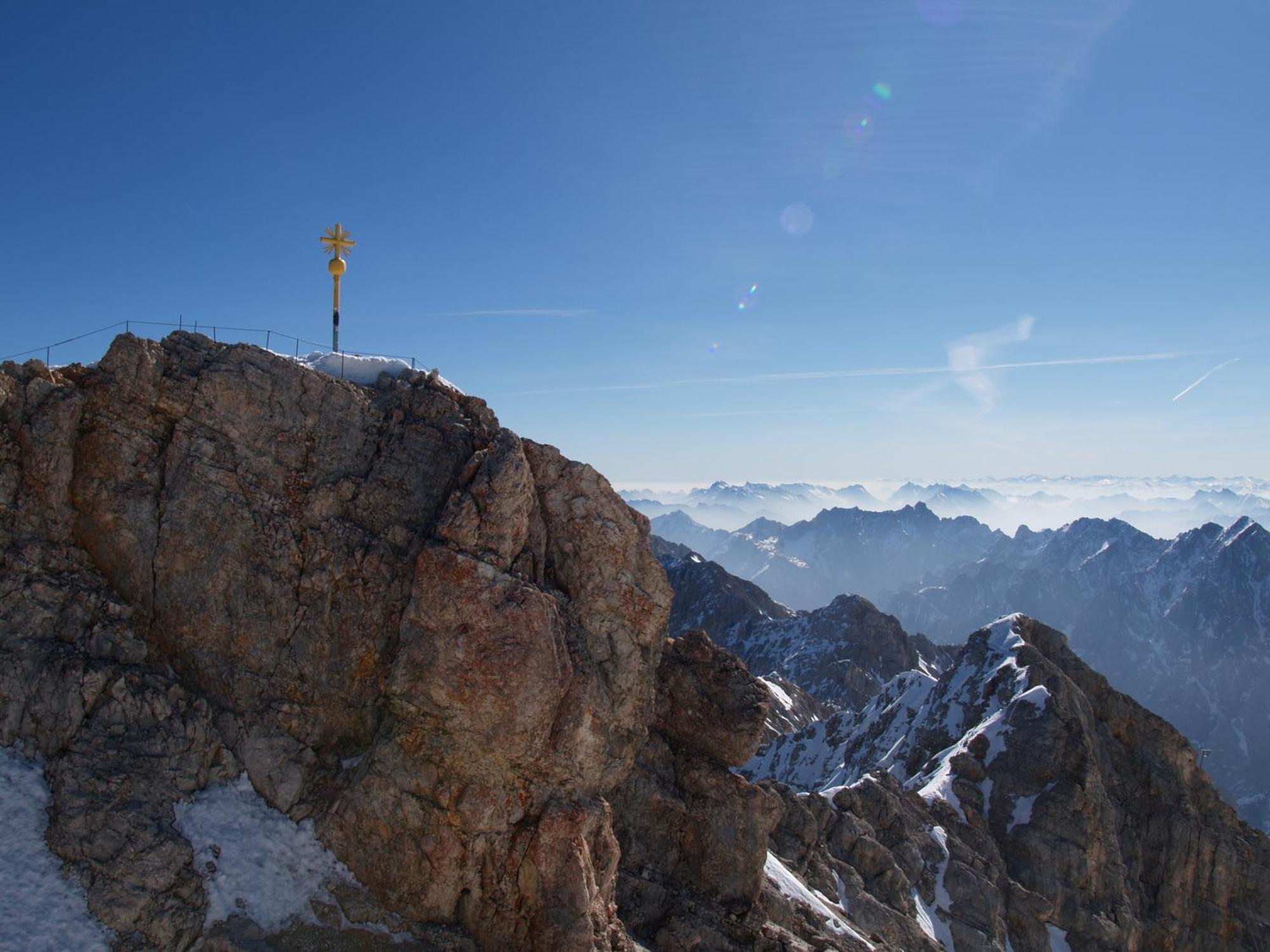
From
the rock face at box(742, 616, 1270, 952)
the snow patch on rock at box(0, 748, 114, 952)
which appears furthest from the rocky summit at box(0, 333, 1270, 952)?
the rock face at box(742, 616, 1270, 952)

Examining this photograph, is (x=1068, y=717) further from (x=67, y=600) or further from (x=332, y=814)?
(x=67, y=600)

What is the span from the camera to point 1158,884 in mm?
70562

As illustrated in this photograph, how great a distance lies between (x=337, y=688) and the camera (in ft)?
95.1

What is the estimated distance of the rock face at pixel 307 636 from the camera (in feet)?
85.0

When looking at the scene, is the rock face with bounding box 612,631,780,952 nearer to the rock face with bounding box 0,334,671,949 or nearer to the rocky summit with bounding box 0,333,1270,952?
the rocky summit with bounding box 0,333,1270,952

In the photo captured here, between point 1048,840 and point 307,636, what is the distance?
67974mm

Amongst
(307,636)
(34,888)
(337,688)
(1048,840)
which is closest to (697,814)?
(337,688)

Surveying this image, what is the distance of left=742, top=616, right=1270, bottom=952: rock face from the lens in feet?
200

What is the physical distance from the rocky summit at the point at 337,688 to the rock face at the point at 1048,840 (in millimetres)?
24802

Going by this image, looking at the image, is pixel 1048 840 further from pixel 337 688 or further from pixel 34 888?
pixel 34 888

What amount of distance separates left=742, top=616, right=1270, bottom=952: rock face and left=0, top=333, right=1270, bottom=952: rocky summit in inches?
976

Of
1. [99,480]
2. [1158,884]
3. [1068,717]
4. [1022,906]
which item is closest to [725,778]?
[99,480]

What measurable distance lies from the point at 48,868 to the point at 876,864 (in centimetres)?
5652

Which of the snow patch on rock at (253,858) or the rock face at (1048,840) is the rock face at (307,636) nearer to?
the snow patch on rock at (253,858)
